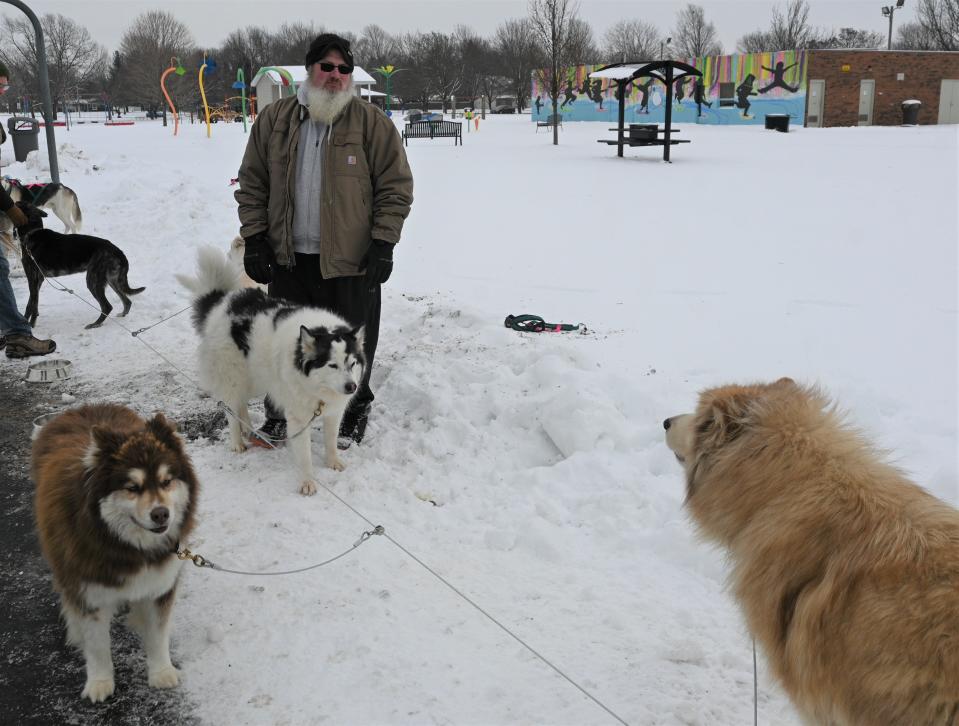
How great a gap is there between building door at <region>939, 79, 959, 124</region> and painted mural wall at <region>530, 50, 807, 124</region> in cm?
770

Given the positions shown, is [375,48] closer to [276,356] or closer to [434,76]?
[434,76]

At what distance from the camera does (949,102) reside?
38312mm

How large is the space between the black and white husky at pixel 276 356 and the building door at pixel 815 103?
1602 inches

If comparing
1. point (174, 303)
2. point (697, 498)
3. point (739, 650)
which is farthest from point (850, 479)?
point (174, 303)

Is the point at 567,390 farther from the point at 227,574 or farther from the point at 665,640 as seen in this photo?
the point at 227,574

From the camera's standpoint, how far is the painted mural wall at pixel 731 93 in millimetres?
37969

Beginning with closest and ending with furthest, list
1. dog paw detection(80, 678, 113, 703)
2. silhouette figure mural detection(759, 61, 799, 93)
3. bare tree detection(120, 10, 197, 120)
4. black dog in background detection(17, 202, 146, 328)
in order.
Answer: dog paw detection(80, 678, 113, 703), black dog in background detection(17, 202, 146, 328), silhouette figure mural detection(759, 61, 799, 93), bare tree detection(120, 10, 197, 120)

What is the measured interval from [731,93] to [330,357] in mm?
41741

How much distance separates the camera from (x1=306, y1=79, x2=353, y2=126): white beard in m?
4.43

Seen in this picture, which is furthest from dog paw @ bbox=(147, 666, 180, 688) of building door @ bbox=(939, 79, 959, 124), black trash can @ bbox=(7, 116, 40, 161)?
building door @ bbox=(939, 79, 959, 124)

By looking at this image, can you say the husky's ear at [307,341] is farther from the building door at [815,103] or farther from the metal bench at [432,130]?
the building door at [815,103]

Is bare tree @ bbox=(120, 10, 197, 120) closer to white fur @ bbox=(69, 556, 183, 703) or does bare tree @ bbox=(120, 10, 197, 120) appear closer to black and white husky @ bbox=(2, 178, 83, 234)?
black and white husky @ bbox=(2, 178, 83, 234)


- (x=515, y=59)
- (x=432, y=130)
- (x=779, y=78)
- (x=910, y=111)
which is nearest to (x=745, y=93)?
(x=779, y=78)

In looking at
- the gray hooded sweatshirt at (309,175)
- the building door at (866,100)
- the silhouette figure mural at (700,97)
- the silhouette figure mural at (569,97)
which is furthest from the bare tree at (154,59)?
the gray hooded sweatshirt at (309,175)
